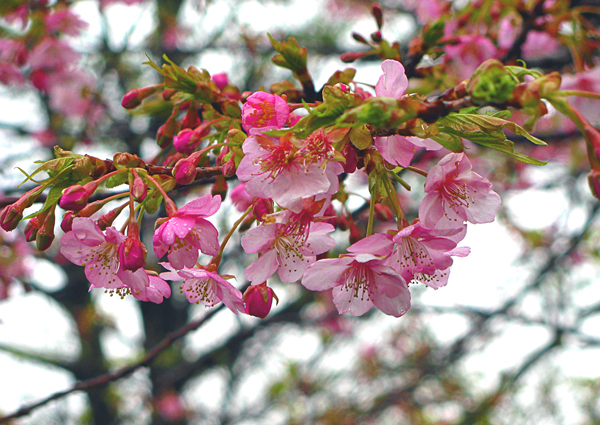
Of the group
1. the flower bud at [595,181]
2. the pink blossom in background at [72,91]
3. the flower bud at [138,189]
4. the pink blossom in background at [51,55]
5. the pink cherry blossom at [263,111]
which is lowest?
the pink blossom in background at [72,91]

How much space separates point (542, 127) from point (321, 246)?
3608 millimetres

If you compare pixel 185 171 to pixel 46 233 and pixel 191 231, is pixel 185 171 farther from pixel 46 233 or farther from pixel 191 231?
pixel 46 233

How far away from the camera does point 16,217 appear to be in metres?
0.88

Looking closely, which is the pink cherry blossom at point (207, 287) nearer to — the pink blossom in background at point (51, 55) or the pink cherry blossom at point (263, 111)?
the pink cherry blossom at point (263, 111)

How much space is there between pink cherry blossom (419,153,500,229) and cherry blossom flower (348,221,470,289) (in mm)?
32

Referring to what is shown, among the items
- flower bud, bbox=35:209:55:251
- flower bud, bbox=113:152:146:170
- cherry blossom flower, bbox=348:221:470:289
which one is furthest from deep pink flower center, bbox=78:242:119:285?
cherry blossom flower, bbox=348:221:470:289

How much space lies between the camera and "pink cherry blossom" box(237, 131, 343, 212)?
79cm

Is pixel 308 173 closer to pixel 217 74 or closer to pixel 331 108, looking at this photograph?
pixel 331 108

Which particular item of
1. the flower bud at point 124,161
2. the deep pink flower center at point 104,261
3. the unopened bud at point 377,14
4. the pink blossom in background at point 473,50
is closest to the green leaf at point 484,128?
the flower bud at point 124,161

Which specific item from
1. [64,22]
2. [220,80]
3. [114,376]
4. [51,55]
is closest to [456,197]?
[220,80]

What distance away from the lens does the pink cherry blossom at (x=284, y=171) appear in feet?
2.60

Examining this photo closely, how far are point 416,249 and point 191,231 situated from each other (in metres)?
0.48

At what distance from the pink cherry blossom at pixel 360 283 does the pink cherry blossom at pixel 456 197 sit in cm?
14

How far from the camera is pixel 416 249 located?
0.94 metres
